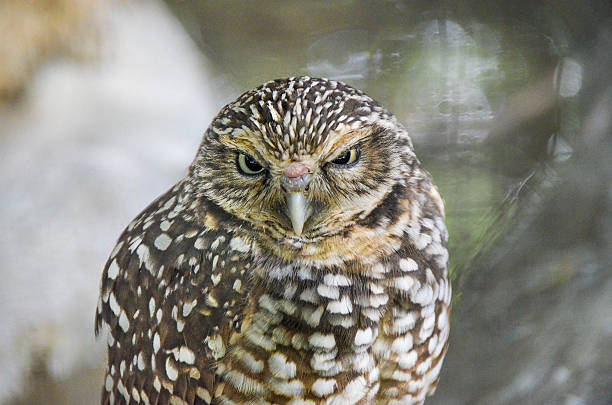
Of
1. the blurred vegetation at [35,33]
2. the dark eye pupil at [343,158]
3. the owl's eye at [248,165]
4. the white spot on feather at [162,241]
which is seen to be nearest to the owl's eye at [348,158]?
the dark eye pupil at [343,158]

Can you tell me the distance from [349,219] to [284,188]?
0.14m

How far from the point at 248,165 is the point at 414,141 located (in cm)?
100

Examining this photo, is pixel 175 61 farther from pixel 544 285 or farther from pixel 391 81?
pixel 544 285

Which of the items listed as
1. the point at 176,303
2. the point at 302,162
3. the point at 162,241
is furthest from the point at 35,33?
the point at 302,162

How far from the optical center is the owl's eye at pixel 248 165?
833 mm

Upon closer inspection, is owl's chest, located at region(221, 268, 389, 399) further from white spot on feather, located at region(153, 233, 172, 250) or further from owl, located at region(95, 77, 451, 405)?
white spot on feather, located at region(153, 233, 172, 250)

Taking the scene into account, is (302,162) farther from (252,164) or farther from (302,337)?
(302,337)

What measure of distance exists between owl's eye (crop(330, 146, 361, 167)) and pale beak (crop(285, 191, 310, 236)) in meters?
0.07

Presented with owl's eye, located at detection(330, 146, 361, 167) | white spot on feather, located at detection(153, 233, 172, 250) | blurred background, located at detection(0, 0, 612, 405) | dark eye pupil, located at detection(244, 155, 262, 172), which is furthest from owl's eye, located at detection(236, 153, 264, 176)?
blurred background, located at detection(0, 0, 612, 405)

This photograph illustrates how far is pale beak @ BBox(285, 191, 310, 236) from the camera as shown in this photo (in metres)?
0.80

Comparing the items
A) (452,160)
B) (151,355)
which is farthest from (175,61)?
(151,355)

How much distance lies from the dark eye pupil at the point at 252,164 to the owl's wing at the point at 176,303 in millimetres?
120

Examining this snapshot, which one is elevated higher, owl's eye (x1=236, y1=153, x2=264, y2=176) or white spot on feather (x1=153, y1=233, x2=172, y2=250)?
owl's eye (x1=236, y1=153, x2=264, y2=176)

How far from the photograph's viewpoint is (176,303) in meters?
0.94
